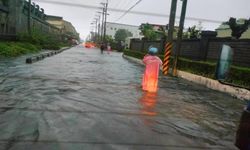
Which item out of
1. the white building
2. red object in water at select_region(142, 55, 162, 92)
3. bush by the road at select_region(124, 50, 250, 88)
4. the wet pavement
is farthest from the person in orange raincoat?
the white building

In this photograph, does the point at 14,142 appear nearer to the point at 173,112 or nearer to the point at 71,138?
the point at 71,138

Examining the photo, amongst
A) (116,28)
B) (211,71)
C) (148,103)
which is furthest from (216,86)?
(116,28)

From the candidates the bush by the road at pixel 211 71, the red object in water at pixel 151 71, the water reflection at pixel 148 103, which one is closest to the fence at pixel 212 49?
the bush by the road at pixel 211 71

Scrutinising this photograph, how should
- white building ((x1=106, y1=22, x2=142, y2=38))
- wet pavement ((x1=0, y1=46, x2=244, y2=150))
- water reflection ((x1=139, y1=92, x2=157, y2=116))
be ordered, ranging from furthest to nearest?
white building ((x1=106, y1=22, x2=142, y2=38)) → water reflection ((x1=139, y1=92, x2=157, y2=116)) → wet pavement ((x1=0, y1=46, x2=244, y2=150))

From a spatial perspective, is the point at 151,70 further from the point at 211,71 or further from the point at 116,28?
the point at 116,28

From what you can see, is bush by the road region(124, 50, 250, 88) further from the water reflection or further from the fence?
the water reflection

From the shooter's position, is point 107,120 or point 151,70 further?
point 151,70

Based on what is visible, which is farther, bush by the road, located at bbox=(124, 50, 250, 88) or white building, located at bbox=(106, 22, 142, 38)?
white building, located at bbox=(106, 22, 142, 38)

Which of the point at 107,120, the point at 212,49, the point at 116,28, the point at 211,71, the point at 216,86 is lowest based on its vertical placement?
the point at 116,28

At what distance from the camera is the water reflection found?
30.5ft

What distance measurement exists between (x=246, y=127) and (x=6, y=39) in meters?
36.3

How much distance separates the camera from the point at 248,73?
15.6 meters

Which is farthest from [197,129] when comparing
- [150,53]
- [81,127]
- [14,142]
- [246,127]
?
[150,53]

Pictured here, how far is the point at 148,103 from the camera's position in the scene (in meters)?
10.8
